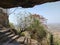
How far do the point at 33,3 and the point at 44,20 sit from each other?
5.06m

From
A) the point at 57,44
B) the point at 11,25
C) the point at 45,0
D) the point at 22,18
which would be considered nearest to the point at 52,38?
the point at 57,44

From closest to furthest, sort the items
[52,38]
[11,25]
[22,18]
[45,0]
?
1. [45,0]
2. [52,38]
3. [22,18]
4. [11,25]

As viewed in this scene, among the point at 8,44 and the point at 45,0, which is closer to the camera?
the point at 45,0

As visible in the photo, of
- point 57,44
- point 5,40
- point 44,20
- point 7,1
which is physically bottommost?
point 57,44

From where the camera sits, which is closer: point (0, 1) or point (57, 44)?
point (0, 1)

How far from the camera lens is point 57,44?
876 cm

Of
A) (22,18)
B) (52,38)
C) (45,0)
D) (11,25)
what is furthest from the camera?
(11,25)

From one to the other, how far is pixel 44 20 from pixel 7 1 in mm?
5210

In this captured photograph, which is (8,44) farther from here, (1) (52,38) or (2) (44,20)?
(2) (44,20)

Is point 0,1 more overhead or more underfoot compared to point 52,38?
more overhead

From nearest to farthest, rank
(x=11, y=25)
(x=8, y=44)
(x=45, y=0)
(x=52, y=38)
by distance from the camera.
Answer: (x=45, y=0)
(x=8, y=44)
(x=52, y=38)
(x=11, y=25)

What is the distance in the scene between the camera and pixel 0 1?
174 inches

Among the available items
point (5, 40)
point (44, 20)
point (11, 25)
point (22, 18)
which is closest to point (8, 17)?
point (11, 25)

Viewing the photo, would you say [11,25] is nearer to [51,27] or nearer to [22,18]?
[22,18]
